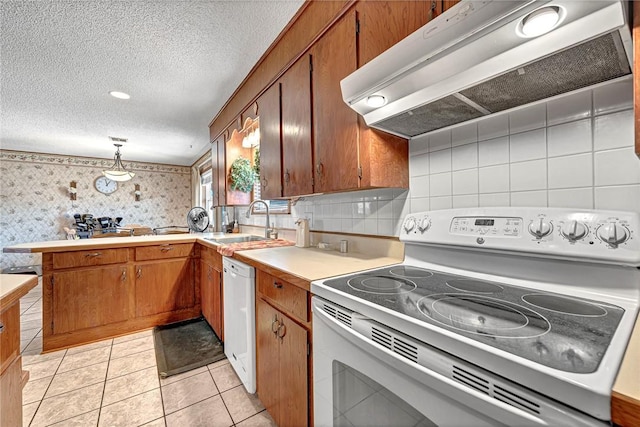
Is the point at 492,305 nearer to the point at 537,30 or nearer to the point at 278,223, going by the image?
the point at 537,30

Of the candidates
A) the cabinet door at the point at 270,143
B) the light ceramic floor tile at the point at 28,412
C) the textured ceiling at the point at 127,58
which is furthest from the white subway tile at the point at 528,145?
the light ceramic floor tile at the point at 28,412

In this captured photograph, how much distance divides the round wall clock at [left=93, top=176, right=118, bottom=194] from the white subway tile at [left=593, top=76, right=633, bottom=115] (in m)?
7.53

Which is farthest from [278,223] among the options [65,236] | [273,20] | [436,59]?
[65,236]

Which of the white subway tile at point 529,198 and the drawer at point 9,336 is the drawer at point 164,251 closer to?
the drawer at point 9,336

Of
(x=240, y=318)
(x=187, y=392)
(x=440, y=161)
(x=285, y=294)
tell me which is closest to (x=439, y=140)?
A: (x=440, y=161)

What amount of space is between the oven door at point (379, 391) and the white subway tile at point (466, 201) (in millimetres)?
748

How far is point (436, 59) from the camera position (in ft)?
2.66

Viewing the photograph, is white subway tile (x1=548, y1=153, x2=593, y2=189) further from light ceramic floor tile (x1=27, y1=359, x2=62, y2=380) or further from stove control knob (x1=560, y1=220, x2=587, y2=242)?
light ceramic floor tile (x1=27, y1=359, x2=62, y2=380)

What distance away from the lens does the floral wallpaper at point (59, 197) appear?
5.04 metres

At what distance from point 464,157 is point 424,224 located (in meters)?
0.34

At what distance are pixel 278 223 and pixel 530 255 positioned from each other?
206 centimetres

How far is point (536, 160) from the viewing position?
964mm

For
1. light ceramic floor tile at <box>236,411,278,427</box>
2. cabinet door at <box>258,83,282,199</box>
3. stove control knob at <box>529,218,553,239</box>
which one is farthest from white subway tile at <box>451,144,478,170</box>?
light ceramic floor tile at <box>236,411,278,427</box>

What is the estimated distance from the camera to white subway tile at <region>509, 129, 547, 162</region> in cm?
95
